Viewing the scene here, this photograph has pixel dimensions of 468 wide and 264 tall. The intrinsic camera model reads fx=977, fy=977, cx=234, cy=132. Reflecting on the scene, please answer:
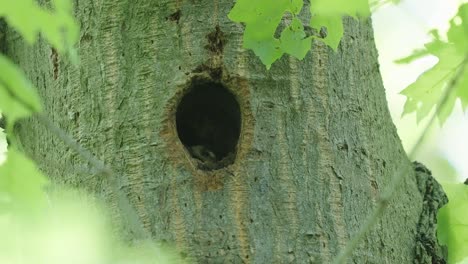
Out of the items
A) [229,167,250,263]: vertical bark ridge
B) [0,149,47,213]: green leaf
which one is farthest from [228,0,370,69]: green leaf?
[0,149,47,213]: green leaf

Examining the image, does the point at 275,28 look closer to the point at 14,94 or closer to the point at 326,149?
the point at 326,149

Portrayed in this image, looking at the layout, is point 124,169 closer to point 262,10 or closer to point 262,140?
point 262,140

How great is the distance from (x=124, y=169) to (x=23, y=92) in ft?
2.38

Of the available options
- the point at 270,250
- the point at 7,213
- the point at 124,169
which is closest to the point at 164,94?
the point at 124,169

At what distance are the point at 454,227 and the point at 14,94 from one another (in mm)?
1187

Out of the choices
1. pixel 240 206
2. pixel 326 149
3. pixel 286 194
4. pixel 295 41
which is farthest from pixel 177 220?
pixel 295 41

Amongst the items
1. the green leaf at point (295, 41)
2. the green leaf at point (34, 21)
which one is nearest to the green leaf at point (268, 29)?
the green leaf at point (295, 41)

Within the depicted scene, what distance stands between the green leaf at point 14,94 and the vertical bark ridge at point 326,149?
843 mm

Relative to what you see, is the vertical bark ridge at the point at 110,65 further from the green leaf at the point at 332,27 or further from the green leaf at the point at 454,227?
the green leaf at the point at 454,227

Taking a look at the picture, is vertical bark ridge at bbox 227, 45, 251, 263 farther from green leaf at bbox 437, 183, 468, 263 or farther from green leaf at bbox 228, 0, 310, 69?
green leaf at bbox 437, 183, 468, 263

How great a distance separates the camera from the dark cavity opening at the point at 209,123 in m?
2.22

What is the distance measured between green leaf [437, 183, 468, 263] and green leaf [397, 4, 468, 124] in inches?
10.8

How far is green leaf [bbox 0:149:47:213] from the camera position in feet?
5.09

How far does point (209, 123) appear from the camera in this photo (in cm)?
270
